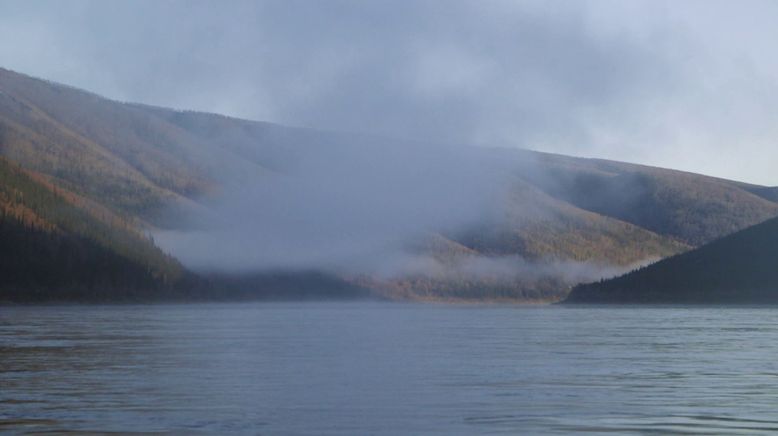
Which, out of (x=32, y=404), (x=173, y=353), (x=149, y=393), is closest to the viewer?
(x=32, y=404)

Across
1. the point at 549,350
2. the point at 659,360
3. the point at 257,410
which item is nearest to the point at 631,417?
the point at 257,410

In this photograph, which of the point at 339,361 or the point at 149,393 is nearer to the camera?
the point at 149,393

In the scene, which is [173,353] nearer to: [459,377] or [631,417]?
[459,377]

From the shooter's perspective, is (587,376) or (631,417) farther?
(587,376)

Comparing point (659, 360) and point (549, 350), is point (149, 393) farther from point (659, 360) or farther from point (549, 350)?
point (549, 350)

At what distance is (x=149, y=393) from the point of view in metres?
39.8

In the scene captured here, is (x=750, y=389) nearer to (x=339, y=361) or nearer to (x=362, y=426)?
(x=362, y=426)

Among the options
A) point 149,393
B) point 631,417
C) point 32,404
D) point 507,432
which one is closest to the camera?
point 507,432

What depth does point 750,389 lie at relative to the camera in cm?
4034

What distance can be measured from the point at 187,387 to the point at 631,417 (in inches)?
652

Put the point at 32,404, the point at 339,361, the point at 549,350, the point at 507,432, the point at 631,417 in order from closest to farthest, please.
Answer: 1. the point at 507,432
2. the point at 631,417
3. the point at 32,404
4. the point at 339,361
5. the point at 549,350

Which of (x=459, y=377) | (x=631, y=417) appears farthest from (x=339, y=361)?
(x=631, y=417)

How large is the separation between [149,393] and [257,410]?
6389 millimetres

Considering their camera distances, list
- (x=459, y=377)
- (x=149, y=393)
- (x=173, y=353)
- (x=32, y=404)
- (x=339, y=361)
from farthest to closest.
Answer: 1. (x=173, y=353)
2. (x=339, y=361)
3. (x=459, y=377)
4. (x=149, y=393)
5. (x=32, y=404)
